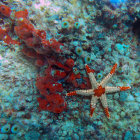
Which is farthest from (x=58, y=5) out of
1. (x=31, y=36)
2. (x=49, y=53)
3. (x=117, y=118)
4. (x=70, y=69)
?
(x=117, y=118)

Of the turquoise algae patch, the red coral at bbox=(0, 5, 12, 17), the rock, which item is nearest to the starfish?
the rock

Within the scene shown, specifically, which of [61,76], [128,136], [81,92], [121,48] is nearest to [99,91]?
[81,92]

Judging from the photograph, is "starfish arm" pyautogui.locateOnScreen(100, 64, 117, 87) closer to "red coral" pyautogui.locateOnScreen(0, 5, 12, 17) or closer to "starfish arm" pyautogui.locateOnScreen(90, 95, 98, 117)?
"starfish arm" pyautogui.locateOnScreen(90, 95, 98, 117)

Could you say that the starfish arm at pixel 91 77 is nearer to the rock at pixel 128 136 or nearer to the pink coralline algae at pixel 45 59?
the pink coralline algae at pixel 45 59

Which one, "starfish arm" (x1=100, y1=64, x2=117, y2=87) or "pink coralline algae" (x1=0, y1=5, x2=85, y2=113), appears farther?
"starfish arm" (x1=100, y1=64, x2=117, y2=87)

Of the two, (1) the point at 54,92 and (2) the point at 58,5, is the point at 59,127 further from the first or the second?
(2) the point at 58,5

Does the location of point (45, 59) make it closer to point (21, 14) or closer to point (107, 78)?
point (21, 14)

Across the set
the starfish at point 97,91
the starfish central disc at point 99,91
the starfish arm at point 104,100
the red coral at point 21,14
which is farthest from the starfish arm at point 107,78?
the red coral at point 21,14

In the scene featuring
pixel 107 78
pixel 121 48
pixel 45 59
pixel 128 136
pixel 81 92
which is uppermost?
pixel 121 48
